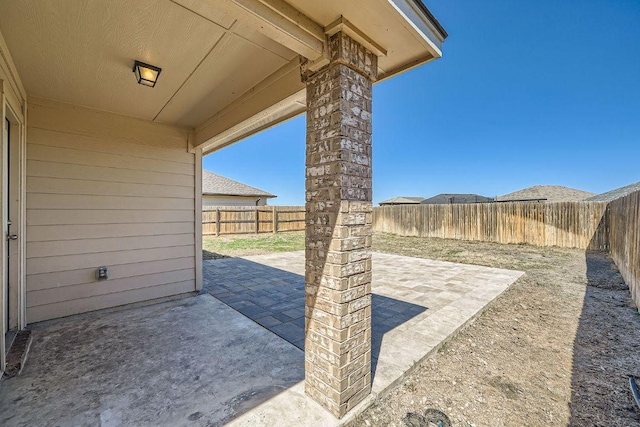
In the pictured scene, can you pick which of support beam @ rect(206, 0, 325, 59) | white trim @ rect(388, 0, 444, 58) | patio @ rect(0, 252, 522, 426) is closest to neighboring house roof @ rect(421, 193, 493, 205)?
patio @ rect(0, 252, 522, 426)

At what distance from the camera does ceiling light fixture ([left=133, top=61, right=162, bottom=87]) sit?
6.66ft

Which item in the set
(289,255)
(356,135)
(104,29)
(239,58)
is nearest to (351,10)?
(356,135)

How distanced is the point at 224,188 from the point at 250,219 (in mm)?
4870

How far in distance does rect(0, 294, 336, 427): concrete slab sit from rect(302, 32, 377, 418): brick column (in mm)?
278

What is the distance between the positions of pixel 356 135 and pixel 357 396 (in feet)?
5.11

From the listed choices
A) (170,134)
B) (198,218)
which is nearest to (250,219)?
(198,218)

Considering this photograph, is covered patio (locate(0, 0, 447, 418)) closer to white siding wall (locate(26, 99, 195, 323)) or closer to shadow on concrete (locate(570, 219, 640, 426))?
white siding wall (locate(26, 99, 195, 323))

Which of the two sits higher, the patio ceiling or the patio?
the patio ceiling

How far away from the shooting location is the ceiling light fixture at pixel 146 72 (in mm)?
2031

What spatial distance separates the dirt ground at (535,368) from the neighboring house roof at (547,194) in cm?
1844

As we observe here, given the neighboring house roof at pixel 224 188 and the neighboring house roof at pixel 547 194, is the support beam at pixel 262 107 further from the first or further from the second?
the neighboring house roof at pixel 547 194

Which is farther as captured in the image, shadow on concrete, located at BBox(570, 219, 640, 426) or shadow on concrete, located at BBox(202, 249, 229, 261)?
shadow on concrete, located at BBox(202, 249, 229, 261)

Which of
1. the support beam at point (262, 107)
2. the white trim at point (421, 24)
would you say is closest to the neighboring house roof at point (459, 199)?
the support beam at point (262, 107)

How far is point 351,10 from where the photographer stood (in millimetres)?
1341
